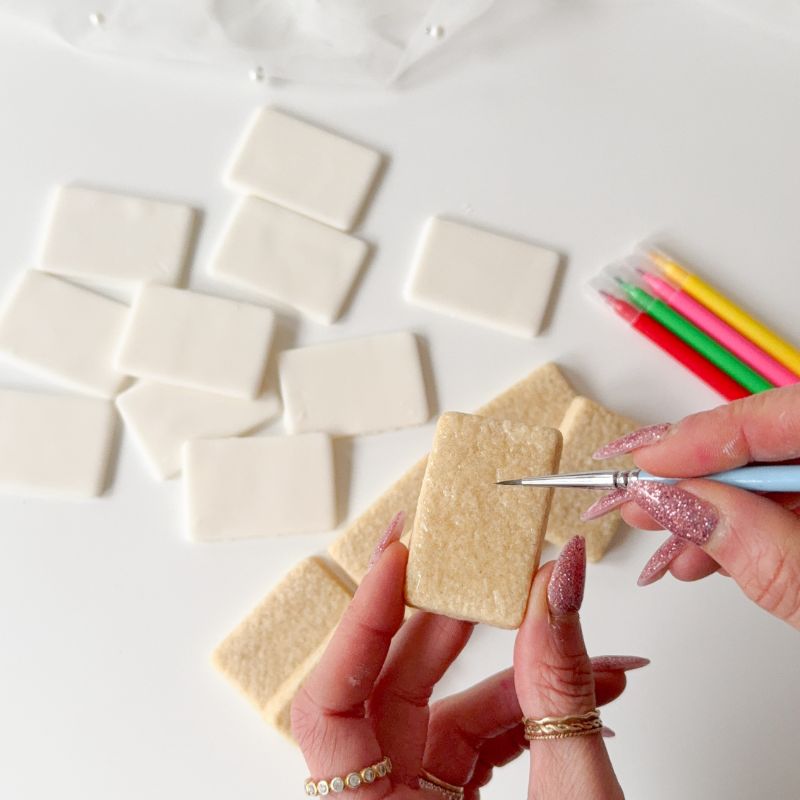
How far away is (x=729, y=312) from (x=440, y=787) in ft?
2.49

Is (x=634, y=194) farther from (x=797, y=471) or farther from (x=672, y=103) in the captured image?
(x=797, y=471)

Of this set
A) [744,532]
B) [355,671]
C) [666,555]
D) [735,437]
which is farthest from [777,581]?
[355,671]

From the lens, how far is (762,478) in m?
0.79

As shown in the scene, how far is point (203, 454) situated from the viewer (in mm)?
1225

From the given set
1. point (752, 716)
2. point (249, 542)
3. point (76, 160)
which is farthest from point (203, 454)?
point (752, 716)

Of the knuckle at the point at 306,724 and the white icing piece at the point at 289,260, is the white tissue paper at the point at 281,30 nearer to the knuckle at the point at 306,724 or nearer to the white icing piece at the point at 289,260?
the white icing piece at the point at 289,260

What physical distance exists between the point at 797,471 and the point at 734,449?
8cm

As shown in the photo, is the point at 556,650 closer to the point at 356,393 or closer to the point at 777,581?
the point at 777,581

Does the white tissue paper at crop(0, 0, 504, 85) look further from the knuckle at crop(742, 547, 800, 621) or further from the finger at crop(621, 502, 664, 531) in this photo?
the knuckle at crop(742, 547, 800, 621)

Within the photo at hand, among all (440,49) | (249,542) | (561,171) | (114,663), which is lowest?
(114,663)

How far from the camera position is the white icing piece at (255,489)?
4.01 ft

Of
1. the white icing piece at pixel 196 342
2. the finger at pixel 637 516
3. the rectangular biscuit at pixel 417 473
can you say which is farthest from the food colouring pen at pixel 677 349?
the white icing piece at pixel 196 342

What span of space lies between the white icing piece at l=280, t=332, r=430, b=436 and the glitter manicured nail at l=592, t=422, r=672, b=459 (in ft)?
1.22

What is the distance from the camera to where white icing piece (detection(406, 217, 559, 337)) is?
126 cm
